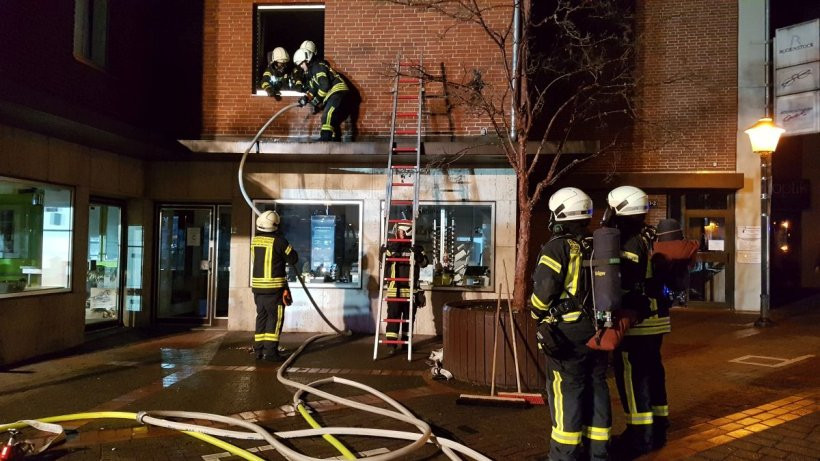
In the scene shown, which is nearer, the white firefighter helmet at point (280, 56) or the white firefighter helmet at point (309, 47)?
the white firefighter helmet at point (309, 47)

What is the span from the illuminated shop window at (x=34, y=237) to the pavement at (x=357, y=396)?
43.6 inches

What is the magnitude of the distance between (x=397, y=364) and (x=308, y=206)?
144 inches

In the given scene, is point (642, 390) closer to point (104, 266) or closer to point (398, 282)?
point (398, 282)

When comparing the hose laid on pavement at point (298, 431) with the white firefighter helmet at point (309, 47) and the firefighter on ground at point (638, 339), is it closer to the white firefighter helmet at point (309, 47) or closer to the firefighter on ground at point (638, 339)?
the firefighter on ground at point (638, 339)

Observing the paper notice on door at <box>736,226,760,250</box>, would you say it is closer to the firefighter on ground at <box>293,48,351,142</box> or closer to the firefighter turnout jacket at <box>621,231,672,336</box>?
the firefighter on ground at <box>293,48,351,142</box>

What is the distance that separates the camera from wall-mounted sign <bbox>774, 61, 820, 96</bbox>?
10633 mm

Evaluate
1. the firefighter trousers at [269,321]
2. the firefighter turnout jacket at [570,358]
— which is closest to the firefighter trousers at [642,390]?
the firefighter turnout jacket at [570,358]

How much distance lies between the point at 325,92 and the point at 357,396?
18.0 ft

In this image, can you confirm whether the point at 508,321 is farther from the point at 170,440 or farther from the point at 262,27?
the point at 262,27

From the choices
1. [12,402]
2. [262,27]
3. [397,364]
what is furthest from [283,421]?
[262,27]

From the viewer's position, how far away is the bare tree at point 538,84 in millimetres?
6892

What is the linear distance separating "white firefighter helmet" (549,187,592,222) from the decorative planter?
2.16 m

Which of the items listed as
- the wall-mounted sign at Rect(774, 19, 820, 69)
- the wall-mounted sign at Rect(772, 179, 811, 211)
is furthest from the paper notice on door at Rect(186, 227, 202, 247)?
the wall-mounted sign at Rect(772, 179, 811, 211)

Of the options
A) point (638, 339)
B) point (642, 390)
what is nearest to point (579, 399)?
point (642, 390)
